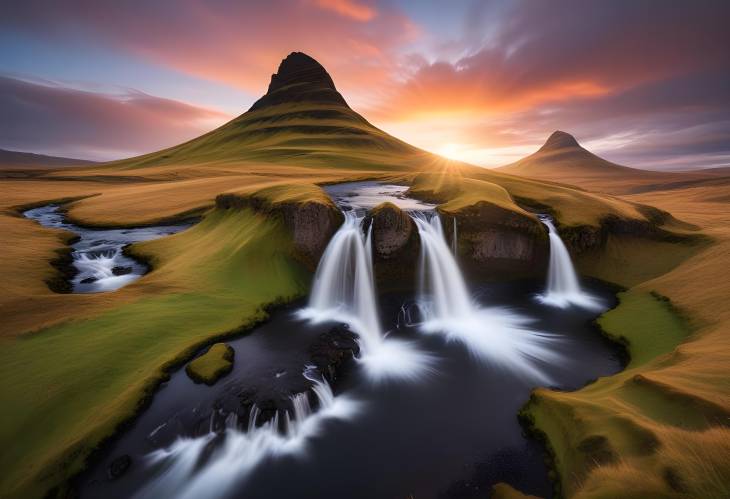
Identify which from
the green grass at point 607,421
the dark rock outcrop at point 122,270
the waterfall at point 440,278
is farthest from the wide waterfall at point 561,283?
the dark rock outcrop at point 122,270

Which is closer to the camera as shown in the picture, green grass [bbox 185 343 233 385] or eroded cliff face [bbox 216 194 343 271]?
green grass [bbox 185 343 233 385]

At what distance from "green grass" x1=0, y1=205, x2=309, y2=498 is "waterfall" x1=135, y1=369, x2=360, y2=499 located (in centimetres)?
269

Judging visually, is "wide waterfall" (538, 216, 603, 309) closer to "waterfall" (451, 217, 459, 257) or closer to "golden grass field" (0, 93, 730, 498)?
"golden grass field" (0, 93, 730, 498)

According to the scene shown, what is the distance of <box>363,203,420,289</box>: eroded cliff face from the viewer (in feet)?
80.6

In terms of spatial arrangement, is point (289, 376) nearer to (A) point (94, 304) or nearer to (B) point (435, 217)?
(A) point (94, 304)

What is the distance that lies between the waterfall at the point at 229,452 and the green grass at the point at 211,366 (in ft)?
8.62

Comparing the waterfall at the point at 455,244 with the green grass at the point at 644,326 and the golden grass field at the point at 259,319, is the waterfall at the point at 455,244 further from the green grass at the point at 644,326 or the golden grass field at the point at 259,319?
the green grass at the point at 644,326

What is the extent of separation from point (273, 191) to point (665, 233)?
3857 centimetres

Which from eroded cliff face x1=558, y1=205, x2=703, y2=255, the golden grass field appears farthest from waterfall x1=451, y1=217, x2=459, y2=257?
eroded cliff face x1=558, y1=205, x2=703, y2=255

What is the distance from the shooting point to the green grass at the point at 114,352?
1083 cm

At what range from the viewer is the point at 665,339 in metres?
16.7

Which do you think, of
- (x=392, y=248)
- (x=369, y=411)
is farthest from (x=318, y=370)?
(x=392, y=248)

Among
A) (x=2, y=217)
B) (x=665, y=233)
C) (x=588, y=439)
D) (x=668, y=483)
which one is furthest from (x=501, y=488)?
(x=2, y=217)

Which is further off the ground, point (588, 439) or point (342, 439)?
point (588, 439)
